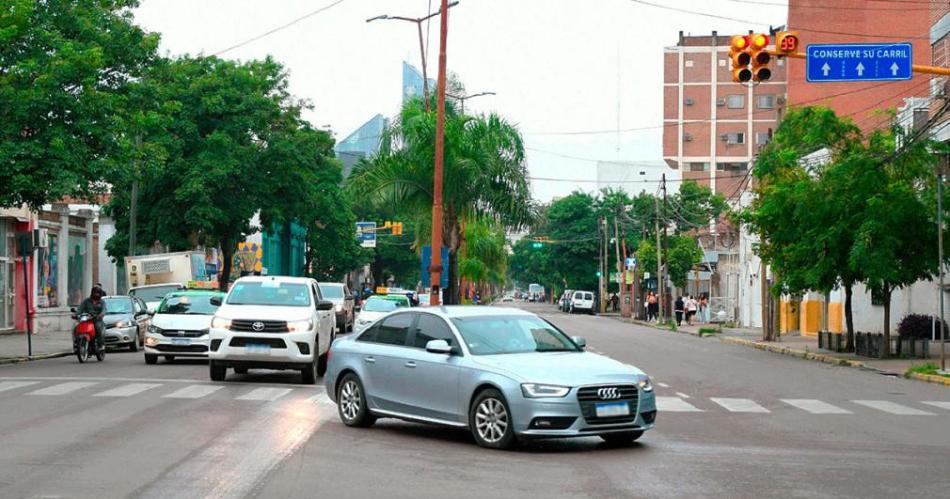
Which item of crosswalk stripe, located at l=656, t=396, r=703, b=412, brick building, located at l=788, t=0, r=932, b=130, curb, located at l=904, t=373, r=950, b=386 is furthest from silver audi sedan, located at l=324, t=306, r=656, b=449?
brick building, located at l=788, t=0, r=932, b=130

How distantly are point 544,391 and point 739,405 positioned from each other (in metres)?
7.88

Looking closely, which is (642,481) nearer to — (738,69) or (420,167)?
(738,69)

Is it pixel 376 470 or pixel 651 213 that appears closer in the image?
pixel 376 470

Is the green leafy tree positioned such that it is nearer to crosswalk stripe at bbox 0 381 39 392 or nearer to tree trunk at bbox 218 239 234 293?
crosswalk stripe at bbox 0 381 39 392

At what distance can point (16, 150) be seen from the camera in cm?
2638

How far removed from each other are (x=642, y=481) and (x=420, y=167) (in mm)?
29914

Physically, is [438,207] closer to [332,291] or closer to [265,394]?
[332,291]

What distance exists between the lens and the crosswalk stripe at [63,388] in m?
20.0

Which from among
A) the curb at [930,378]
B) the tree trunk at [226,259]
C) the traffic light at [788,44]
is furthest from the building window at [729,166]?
the traffic light at [788,44]

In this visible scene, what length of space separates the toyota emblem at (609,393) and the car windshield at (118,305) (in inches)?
974

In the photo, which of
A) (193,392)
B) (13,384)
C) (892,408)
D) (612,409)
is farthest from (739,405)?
(13,384)

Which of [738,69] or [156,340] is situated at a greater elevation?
[738,69]

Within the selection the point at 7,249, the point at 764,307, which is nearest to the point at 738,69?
the point at 764,307

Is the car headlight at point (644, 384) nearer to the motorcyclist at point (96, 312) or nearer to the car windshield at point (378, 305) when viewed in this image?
the motorcyclist at point (96, 312)
